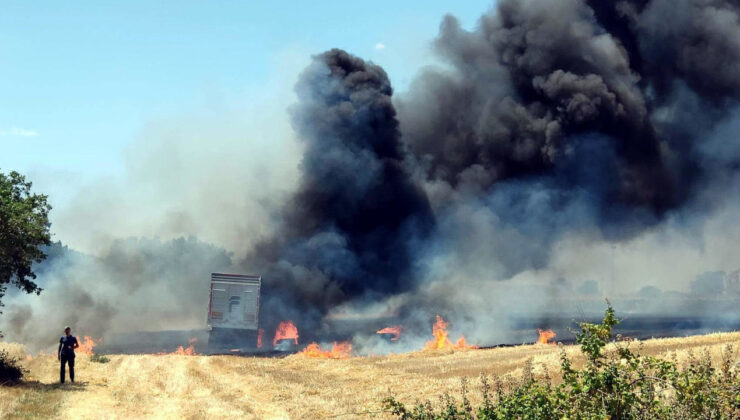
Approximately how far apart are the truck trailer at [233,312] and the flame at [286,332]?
704 centimetres

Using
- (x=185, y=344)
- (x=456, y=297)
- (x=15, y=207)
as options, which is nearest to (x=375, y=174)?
(x=456, y=297)

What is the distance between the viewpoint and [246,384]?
2278 cm

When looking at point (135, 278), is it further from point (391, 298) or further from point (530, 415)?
point (530, 415)

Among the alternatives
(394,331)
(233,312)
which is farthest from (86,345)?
(394,331)

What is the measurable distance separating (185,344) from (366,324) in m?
18.0

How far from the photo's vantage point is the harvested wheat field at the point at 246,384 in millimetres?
16812

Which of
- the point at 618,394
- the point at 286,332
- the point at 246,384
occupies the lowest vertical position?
the point at 246,384

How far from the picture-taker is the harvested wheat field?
662 inches

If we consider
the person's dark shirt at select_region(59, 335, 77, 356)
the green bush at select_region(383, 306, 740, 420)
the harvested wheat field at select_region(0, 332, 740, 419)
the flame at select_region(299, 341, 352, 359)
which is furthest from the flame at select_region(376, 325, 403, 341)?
the green bush at select_region(383, 306, 740, 420)

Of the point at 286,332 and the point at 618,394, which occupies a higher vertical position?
the point at 286,332

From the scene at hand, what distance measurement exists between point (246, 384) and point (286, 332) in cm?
2796

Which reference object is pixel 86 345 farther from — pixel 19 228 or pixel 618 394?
pixel 618 394

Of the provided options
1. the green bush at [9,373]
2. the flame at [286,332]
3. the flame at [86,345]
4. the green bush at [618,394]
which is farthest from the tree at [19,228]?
the flame at [286,332]

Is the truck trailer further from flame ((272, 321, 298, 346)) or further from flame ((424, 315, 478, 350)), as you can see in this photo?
flame ((424, 315, 478, 350))
